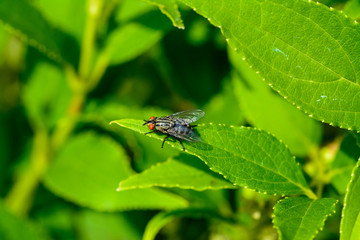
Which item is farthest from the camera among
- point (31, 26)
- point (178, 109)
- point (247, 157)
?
point (178, 109)

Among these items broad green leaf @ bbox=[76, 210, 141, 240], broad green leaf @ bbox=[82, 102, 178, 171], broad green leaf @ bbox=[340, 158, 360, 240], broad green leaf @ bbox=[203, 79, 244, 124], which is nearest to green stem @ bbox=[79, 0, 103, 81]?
broad green leaf @ bbox=[82, 102, 178, 171]

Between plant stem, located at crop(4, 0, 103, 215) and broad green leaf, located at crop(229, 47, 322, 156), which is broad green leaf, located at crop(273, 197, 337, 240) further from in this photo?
plant stem, located at crop(4, 0, 103, 215)

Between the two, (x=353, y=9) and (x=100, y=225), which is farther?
(x=100, y=225)

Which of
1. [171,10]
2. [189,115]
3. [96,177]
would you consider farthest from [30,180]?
[171,10]

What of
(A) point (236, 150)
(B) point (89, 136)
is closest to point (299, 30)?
(A) point (236, 150)

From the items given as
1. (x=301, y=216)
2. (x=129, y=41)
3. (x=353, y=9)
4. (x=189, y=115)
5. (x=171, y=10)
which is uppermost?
(x=353, y=9)

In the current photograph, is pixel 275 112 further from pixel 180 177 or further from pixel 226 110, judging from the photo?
pixel 180 177

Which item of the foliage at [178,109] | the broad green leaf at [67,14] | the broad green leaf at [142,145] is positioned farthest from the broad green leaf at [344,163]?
the broad green leaf at [67,14]
